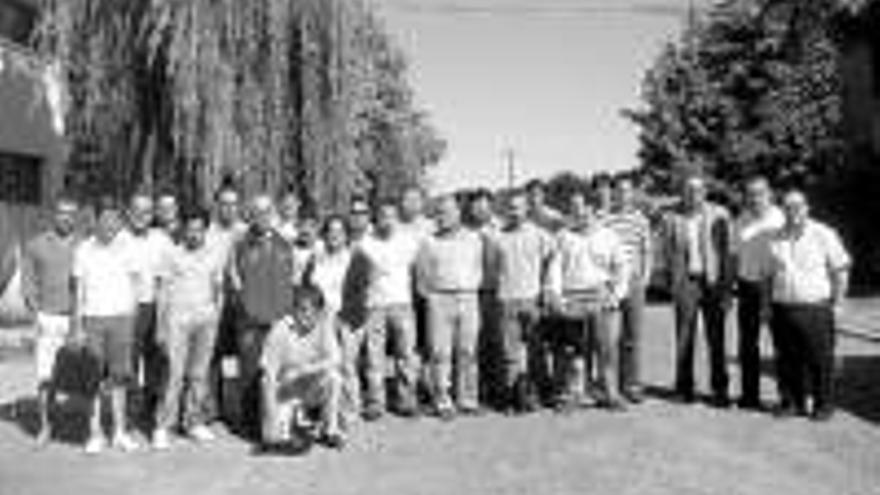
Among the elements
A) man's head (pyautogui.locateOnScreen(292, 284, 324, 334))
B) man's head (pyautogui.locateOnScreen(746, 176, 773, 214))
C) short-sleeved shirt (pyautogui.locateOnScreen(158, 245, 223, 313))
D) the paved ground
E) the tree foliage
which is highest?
the tree foliage

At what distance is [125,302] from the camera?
11.0m

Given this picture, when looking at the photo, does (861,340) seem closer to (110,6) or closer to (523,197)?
(523,197)

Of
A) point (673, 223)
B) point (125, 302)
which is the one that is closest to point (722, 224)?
point (673, 223)

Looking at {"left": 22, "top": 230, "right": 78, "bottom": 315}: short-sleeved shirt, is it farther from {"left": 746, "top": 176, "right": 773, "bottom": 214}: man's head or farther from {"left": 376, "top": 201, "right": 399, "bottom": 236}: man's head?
{"left": 746, "top": 176, "right": 773, "bottom": 214}: man's head

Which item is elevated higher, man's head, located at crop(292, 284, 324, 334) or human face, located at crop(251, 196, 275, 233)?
human face, located at crop(251, 196, 275, 233)

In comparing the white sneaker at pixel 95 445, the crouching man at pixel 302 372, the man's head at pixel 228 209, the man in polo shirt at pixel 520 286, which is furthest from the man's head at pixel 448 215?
the white sneaker at pixel 95 445

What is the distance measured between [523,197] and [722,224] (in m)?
1.74

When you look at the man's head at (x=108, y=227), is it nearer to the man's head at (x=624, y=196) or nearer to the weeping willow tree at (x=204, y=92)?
the weeping willow tree at (x=204, y=92)

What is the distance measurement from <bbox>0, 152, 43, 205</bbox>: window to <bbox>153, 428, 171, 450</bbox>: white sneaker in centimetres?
1328

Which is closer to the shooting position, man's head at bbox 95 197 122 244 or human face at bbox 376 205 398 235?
man's head at bbox 95 197 122 244

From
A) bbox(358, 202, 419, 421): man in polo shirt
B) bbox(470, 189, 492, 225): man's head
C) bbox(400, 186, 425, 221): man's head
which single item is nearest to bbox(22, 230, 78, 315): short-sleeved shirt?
bbox(358, 202, 419, 421): man in polo shirt

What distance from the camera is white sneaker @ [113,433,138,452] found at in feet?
36.1

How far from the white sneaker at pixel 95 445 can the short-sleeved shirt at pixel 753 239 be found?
560 cm

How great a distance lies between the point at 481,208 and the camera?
12.0 metres
